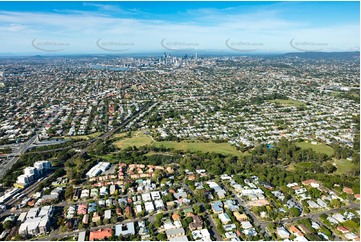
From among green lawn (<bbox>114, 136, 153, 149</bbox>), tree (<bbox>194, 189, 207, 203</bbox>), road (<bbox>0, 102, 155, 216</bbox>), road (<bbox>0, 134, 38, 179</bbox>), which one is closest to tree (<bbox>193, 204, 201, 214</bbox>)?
tree (<bbox>194, 189, 207, 203</bbox>)

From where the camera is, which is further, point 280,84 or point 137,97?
point 280,84

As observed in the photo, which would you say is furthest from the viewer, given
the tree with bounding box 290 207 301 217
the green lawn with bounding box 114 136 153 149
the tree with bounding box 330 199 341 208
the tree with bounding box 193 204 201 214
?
the green lawn with bounding box 114 136 153 149

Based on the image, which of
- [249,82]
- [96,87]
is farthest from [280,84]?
[96,87]

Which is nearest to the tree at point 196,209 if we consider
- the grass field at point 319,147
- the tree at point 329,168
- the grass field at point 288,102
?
the tree at point 329,168

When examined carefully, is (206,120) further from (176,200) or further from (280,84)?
(280,84)

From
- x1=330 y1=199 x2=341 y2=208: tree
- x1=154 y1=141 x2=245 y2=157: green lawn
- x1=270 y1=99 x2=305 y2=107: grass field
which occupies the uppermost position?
x1=330 y1=199 x2=341 y2=208: tree

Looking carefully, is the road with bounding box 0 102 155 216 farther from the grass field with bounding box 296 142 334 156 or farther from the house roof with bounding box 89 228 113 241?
the grass field with bounding box 296 142 334 156
